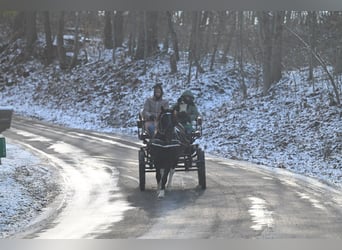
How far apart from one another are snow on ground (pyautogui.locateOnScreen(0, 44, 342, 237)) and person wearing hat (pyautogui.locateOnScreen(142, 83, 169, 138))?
0.33 m

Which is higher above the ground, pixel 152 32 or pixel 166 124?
pixel 152 32

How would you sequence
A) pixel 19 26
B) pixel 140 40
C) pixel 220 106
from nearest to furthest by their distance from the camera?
pixel 19 26
pixel 140 40
pixel 220 106

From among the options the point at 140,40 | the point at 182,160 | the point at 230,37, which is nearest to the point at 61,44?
the point at 140,40

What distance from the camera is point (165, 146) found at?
5.54 m

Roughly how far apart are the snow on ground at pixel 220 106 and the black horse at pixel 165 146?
25.7 inches

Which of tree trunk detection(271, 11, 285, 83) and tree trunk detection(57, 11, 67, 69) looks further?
tree trunk detection(271, 11, 285, 83)

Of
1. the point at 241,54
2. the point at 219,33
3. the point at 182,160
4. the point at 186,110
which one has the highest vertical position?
the point at 219,33

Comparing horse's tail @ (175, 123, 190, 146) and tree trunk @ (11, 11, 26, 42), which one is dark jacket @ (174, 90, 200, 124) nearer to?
horse's tail @ (175, 123, 190, 146)

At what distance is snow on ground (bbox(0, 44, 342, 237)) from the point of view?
6.48 meters

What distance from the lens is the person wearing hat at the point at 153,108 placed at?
5684 mm

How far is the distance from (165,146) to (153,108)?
46cm

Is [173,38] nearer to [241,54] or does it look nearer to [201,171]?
[241,54]

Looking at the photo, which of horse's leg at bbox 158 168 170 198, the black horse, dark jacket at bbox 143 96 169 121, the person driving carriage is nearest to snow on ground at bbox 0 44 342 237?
the person driving carriage

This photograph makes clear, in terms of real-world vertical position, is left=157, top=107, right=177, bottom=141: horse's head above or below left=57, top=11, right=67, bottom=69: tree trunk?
below
